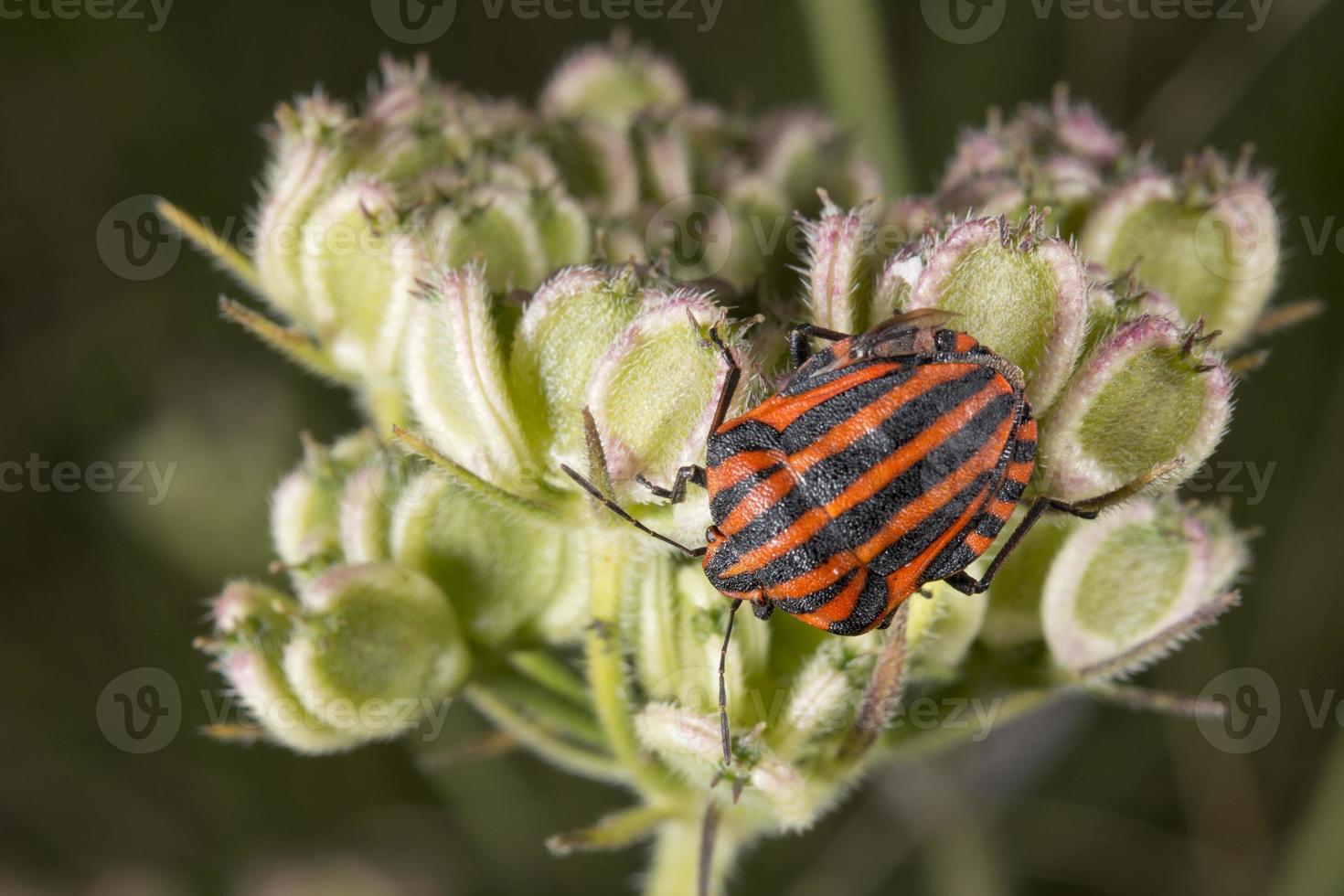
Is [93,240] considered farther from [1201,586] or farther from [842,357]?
[1201,586]

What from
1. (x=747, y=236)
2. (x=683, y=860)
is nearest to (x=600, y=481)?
(x=747, y=236)

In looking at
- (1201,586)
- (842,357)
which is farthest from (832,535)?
(1201,586)

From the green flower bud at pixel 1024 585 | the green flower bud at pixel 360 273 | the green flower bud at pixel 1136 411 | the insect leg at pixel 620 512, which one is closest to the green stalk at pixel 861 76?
the green flower bud at pixel 1024 585

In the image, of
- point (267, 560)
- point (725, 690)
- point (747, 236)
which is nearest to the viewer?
point (725, 690)

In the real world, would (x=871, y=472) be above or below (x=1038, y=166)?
below

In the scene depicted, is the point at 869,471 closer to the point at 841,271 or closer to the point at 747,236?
the point at 841,271

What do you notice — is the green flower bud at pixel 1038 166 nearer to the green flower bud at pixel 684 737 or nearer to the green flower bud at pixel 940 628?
the green flower bud at pixel 940 628

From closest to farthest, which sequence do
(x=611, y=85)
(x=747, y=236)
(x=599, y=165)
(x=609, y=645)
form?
(x=609, y=645), (x=747, y=236), (x=599, y=165), (x=611, y=85)

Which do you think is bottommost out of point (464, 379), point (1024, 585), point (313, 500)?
point (1024, 585)
